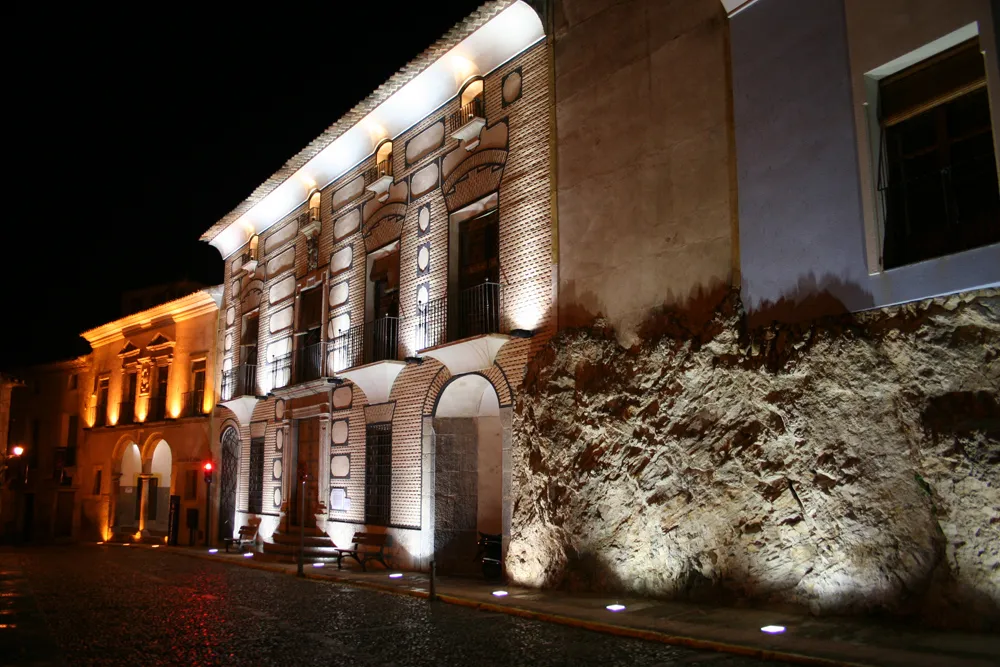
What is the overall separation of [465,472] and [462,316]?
3215 mm

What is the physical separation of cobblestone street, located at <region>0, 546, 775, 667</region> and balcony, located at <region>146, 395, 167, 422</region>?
1378 centimetres

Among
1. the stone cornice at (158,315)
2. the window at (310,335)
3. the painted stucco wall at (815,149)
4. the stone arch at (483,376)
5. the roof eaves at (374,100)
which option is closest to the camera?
the painted stucco wall at (815,149)

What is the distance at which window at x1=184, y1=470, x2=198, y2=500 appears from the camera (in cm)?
2562

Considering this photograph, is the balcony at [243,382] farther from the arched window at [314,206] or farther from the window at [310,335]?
the arched window at [314,206]

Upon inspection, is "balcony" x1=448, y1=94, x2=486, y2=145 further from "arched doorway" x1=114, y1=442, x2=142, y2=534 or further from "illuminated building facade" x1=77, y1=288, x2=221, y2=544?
"arched doorway" x1=114, y1=442, x2=142, y2=534

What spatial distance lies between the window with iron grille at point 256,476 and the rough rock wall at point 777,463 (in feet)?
38.9

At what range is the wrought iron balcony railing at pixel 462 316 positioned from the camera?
49.0 feet

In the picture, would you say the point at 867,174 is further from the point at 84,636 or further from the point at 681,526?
the point at 84,636

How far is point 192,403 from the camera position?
2683 cm

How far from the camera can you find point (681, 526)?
415 inches

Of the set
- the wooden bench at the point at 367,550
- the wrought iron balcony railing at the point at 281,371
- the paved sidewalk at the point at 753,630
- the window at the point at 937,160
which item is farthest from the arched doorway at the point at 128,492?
the window at the point at 937,160

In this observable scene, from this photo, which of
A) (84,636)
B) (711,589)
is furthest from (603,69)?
(84,636)

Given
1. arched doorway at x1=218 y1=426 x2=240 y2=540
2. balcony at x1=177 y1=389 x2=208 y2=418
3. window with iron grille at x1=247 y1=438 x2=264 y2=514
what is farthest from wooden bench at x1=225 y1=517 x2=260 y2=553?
balcony at x1=177 y1=389 x2=208 y2=418

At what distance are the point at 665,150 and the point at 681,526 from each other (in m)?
5.45
